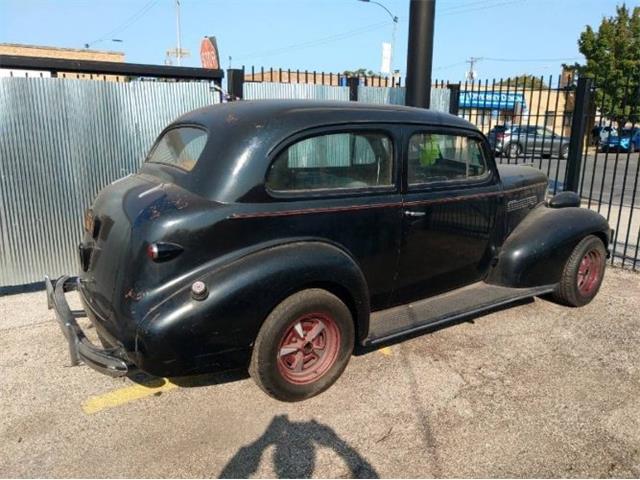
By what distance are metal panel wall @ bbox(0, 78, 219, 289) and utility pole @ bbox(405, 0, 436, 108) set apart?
2.87 m

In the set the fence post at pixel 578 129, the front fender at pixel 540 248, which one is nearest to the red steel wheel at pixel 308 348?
the front fender at pixel 540 248

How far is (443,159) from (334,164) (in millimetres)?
1047

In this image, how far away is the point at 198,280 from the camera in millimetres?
2822

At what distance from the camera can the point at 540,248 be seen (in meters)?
4.36

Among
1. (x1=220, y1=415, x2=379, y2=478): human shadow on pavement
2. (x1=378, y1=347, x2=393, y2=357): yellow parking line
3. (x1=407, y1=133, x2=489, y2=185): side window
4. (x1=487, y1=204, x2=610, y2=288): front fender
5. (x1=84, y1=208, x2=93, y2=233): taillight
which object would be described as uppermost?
(x1=407, y1=133, x2=489, y2=185): side window

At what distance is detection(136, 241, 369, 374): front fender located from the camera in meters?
2.72

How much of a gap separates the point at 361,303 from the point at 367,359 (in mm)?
665

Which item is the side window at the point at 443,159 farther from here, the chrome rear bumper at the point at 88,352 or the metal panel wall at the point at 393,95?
the metal panel wall at the point at 393,95

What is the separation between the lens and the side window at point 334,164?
3.22 meters

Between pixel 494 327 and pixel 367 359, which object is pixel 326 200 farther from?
pixel 494 327

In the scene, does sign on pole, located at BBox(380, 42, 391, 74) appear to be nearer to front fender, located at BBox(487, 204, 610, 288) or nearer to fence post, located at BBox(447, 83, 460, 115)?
fence post, located at BBox(447, 83, 460, 115)

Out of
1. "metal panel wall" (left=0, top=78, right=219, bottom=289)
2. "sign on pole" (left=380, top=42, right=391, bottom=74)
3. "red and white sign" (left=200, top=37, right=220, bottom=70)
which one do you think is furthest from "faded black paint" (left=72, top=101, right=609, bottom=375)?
"sign on pole" (left=380, top=42, right=391, bottom=74)

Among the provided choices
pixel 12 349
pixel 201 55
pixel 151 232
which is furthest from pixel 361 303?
pixel 201 55

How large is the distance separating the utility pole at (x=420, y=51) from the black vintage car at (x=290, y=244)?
6.82 feet
